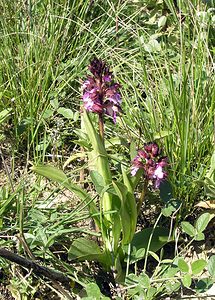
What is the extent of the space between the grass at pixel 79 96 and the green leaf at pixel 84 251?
0.06 metres

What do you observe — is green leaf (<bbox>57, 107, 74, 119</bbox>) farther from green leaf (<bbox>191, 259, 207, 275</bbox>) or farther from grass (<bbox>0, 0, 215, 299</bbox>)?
green leaf (<bbox>191, 259, 207, 275</bbox>)

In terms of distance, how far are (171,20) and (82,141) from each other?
2.83ft

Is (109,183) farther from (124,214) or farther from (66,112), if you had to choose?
(66,112)

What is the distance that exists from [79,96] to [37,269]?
0.81 meters

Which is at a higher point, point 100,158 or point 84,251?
point 100,158

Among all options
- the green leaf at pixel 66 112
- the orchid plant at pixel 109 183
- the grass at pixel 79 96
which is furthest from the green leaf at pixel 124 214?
the green leaf at pixel 66 112

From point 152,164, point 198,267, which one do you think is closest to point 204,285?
point 198,267

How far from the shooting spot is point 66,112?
1.88m

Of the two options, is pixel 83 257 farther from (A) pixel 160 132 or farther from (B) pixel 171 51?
(B) pixel 171 51

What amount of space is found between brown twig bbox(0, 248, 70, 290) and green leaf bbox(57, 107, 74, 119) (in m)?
0.56

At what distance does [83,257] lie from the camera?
1414 mm

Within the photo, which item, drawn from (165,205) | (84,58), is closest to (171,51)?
(84,58)

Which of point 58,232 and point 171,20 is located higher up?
point 171,20

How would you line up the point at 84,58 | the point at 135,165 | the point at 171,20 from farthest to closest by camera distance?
the point at 171,20 < the point at 84,58 < the point at 135,165
